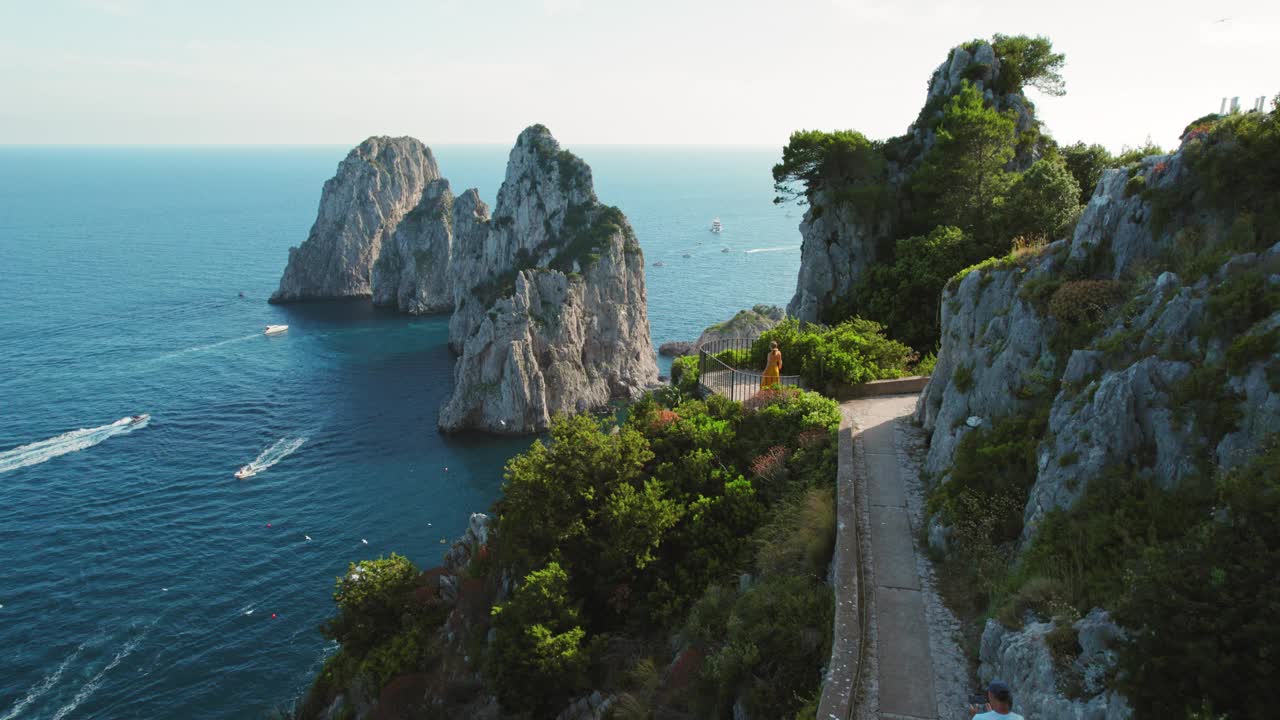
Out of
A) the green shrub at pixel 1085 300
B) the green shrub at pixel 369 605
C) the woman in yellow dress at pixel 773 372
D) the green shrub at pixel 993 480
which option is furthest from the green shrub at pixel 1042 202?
the green shrub at pixel 369 605

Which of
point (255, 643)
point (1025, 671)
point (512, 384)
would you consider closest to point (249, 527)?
point (255, 643)

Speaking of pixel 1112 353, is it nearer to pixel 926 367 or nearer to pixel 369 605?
pixel 926 367

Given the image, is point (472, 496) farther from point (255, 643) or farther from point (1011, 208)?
point (1011, 208)

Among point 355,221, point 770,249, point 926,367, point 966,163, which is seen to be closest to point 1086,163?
point 966,163

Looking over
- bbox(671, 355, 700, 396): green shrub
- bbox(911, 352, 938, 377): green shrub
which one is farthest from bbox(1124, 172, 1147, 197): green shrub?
bbox(671, 355, 700, 396): green shrub

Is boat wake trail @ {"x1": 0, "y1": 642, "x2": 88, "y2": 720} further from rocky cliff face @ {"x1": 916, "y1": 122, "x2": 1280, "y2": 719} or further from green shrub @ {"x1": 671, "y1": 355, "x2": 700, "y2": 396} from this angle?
rocky cliff face @ {"x1": 916, "y1": 122, "x2": 1280, "y2": 719}

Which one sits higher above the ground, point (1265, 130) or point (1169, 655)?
point (1265, 130)
